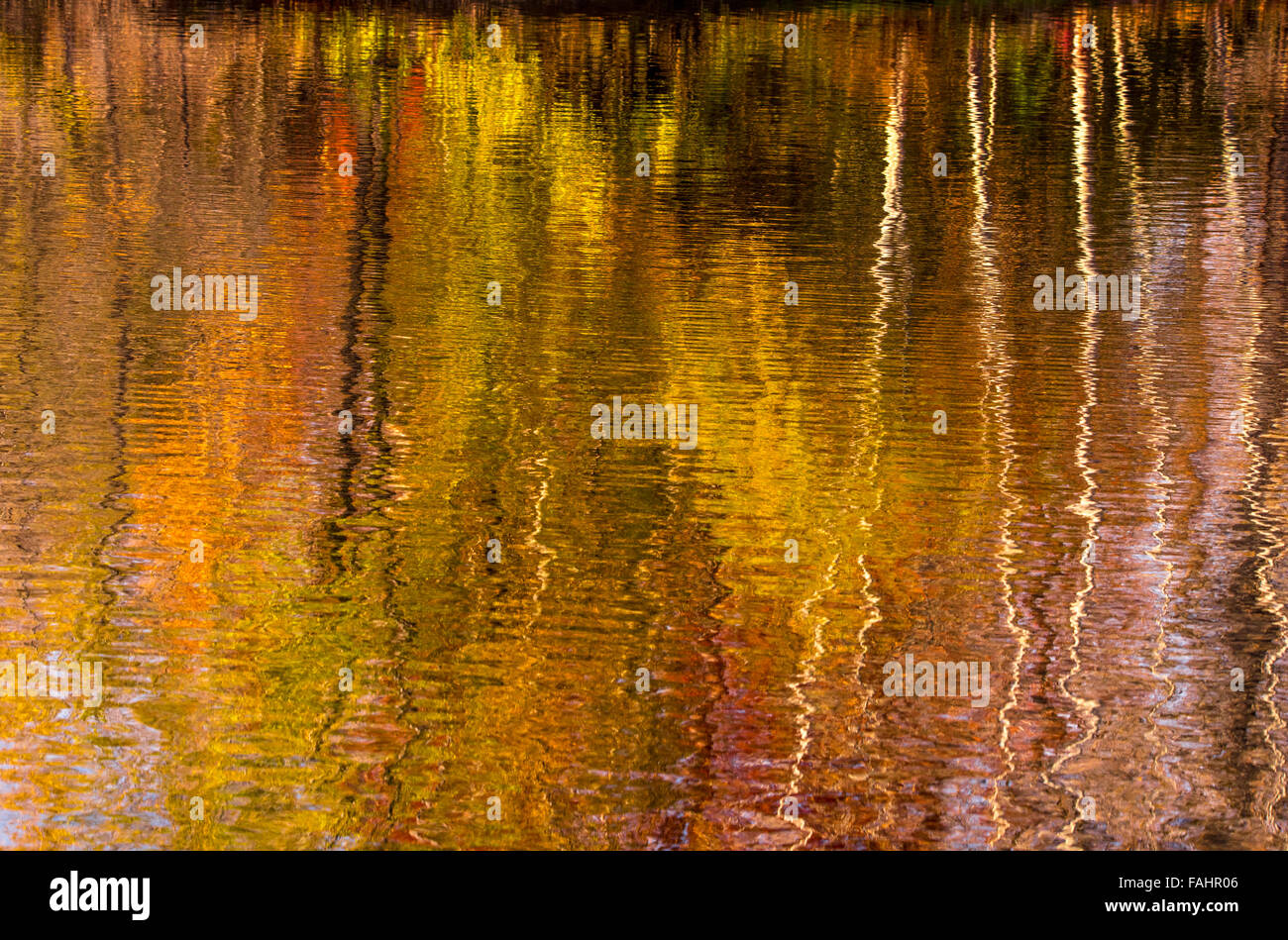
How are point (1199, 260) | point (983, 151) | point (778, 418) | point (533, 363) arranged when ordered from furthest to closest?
point (983, 151), point (1199, 260), point (533, 363), point (778, 418)

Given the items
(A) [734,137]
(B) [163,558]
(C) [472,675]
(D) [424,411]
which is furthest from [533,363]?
A: (A) [734,137]

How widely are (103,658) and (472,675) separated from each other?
1.73 metres

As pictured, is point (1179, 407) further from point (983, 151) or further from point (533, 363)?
point (983, 151)

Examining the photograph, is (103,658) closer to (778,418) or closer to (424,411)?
(424,411)

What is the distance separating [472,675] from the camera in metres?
8.23

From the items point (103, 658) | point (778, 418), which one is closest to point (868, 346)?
point (778, 418)

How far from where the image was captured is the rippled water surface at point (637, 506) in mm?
7312

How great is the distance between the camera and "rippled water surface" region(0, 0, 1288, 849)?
288 inches

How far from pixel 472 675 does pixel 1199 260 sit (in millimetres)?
12454

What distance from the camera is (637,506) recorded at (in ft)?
34.8

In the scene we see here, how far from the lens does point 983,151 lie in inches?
1054
